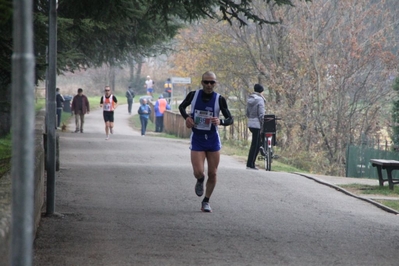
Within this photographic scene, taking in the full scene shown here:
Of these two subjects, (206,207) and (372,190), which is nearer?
(206,207)

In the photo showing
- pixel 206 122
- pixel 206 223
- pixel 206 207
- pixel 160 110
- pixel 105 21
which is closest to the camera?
pixel 206 223

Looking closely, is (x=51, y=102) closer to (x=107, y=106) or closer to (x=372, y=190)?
(x=372, y=190)

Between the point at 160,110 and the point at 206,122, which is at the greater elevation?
the point at 206,122

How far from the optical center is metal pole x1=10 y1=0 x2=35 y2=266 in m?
3.06

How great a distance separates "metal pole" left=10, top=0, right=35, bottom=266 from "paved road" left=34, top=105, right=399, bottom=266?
14.8 feet

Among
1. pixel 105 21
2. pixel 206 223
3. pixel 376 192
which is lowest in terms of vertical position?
pixel 376 192

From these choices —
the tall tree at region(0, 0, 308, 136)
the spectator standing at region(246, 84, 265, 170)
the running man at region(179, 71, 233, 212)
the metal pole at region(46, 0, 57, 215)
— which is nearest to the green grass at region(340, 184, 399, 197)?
the spectator standing at region(246, 84, 265, 170)

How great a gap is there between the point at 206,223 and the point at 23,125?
761 cm

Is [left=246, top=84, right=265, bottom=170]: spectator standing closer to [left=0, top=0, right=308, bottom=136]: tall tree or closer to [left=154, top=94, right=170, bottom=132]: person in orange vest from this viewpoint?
[left=0, top=0, right=308, bottom=136]: tall tree

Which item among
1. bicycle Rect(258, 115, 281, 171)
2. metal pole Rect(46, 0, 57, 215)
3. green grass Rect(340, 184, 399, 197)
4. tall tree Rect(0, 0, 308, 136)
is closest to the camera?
tall tree Rect(0, 0, 308, 136)

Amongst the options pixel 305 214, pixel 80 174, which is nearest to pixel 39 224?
pixel 305 214

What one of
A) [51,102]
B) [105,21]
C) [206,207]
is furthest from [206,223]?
[105,21]

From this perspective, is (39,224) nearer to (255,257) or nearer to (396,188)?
(255,257)

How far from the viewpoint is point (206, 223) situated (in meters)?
10.6
